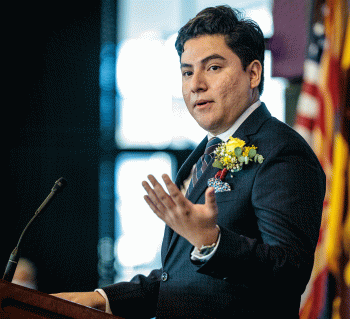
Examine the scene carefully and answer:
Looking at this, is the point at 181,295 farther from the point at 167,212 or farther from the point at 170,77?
the point at 170,77

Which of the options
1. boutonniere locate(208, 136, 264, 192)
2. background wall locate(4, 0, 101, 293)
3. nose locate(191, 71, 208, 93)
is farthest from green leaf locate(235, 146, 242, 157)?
background wall locate(4, 0, 101, 293)

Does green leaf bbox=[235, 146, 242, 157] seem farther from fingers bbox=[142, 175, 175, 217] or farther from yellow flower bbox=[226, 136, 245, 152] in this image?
fingers bbox=[142, 175, 175, 217]

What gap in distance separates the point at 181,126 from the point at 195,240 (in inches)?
160

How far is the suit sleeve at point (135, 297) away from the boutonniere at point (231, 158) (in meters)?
0.46

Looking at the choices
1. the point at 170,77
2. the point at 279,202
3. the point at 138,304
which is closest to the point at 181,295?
the point at 138,304

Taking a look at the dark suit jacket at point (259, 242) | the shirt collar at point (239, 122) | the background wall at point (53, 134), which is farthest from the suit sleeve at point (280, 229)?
the background wall at point (53, 134)

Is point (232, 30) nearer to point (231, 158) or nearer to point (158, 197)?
point (231, 158)

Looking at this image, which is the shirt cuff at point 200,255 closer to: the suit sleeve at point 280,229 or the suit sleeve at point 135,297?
the suit sleeve at point 280,229

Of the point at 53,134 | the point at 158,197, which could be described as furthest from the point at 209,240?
the point at 53,134

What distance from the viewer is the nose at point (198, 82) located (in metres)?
1.52

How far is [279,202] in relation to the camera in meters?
1.21

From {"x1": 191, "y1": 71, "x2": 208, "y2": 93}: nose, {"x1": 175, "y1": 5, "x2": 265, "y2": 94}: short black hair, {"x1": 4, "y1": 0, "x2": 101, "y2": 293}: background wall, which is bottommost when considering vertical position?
{"x1": 4, "y1": 0, "x2": 101, "y2": 293}: background wall

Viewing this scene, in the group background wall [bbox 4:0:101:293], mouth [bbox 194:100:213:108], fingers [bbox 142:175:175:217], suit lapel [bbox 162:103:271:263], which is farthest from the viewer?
background wall [bbox 4:0:101:293]

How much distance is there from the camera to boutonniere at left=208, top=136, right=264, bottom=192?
1.33 meters
